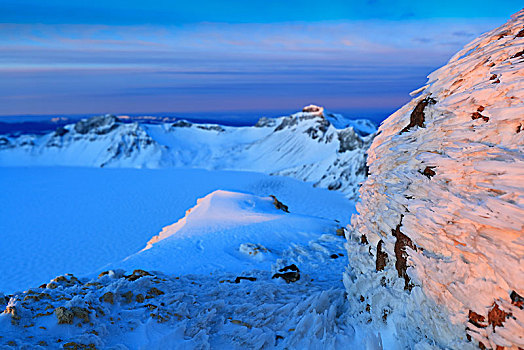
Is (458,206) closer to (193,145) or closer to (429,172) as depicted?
(429,172)

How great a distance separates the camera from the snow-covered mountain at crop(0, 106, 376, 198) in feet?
199

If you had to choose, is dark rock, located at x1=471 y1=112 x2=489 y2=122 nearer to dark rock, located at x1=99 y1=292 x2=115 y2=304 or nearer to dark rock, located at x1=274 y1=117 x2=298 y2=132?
dark rock, located at x1=99 y1=292 x2=115 y2=304

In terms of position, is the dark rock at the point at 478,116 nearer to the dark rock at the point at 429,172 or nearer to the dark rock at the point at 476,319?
the dark rock at the point at 429,172

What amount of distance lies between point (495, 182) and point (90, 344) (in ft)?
14.8

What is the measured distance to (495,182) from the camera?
278 centimetres

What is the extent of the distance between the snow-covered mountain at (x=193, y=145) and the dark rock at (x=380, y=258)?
132 feet

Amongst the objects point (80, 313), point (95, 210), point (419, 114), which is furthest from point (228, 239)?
Result: point (95, 210)

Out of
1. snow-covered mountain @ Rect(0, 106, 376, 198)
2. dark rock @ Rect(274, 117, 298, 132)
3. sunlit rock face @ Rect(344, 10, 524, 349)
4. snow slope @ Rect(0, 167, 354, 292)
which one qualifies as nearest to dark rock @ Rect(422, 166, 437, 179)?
sunlit rock face @ Rect(344, 10, 524, 349)

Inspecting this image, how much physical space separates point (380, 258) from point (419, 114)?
198 cm

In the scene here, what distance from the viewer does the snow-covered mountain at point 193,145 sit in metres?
60.7

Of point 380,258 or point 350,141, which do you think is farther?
point 350,141

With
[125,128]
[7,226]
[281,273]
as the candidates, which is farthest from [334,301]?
[125,128]

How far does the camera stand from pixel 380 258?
495cm

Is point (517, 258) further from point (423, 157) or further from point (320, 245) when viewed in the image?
point (320, 245)
